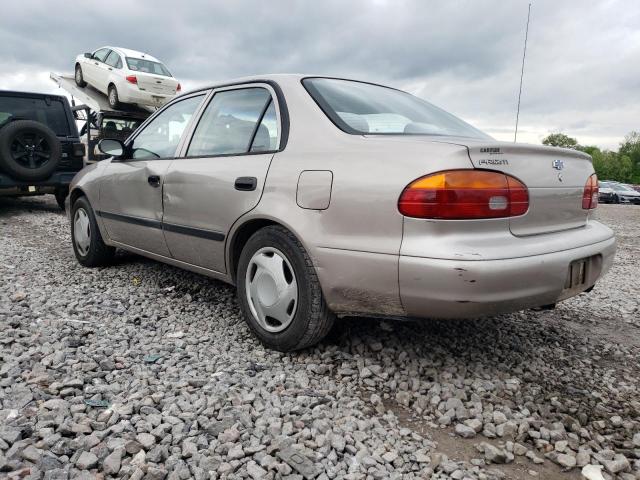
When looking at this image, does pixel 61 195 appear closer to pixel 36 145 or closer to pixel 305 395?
pixel 36 145

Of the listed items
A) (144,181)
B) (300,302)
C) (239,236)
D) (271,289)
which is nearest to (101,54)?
(144,181)

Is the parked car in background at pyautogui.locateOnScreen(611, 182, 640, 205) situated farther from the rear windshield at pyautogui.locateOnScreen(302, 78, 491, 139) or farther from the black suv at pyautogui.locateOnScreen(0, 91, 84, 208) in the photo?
the rear windshield at pyautogui.locateOnScreen(302, 78, 491, 139)

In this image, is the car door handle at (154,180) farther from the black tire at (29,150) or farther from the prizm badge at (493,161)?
the black tire at (29,150)

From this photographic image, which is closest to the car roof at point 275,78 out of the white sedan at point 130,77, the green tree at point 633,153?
the white sedan at point 130,77

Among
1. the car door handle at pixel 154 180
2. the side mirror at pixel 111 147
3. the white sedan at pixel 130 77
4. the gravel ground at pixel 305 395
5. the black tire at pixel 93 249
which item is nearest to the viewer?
the gravel ground at pixel 305 395

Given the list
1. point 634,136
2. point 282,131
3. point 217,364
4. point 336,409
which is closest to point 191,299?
point 217,364

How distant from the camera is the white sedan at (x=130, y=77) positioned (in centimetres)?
1166

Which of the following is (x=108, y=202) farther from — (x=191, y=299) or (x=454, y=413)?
(x=454, y=413)

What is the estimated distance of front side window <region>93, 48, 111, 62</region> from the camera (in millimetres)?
12605

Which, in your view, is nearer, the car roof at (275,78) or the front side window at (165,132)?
the car roof at (275,78)

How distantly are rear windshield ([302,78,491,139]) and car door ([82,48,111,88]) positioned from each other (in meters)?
11.4

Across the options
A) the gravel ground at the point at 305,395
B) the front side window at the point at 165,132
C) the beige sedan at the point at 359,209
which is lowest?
the gravel ground at the point at 305,395

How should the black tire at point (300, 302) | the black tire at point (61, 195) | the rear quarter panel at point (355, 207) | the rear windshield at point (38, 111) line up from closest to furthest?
the rear quarter panel at point (355, 207) → the black tire at point (300, 302) → the rear windshield at point (38, 111) → the black tire at point (61, 195)

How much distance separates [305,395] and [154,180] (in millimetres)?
1953
